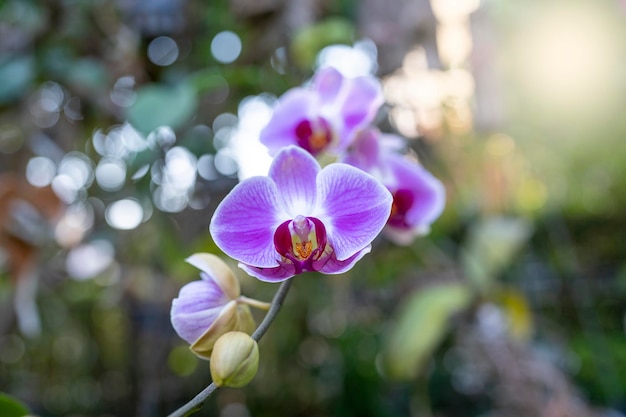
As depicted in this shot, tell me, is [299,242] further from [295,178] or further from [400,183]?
[400,183]

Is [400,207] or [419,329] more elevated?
[400,207]

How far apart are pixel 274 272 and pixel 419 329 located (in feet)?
2.00

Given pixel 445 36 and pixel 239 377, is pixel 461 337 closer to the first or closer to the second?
pixel 445 36

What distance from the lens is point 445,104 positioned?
34.1 inches

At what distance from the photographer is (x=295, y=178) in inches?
9.4

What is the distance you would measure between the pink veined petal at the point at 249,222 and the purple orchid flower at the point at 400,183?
0.32 ft

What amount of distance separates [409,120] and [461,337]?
26.3 inches

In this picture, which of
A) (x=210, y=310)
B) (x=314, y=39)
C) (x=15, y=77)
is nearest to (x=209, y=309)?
(x=210, y=310)

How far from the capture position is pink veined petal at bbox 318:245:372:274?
224 mm

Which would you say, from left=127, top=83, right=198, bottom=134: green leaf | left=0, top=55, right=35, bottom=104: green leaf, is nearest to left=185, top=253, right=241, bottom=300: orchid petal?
left=127, top=83, right=198, bottom=134: green leaf

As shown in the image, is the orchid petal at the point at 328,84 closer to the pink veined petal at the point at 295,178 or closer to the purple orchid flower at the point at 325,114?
the purple orchid flower at the point at 325,114

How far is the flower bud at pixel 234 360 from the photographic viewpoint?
7.9 inches

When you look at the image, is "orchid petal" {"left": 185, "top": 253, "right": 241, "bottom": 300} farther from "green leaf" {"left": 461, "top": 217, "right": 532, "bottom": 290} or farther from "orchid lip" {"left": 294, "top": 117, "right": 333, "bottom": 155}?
"green leaf" {"left": 461, "top": 217, "right": 532, "bottom": 290}

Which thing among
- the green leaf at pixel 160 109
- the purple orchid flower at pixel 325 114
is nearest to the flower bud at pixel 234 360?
the purple orchid flower at pixel 325 114
